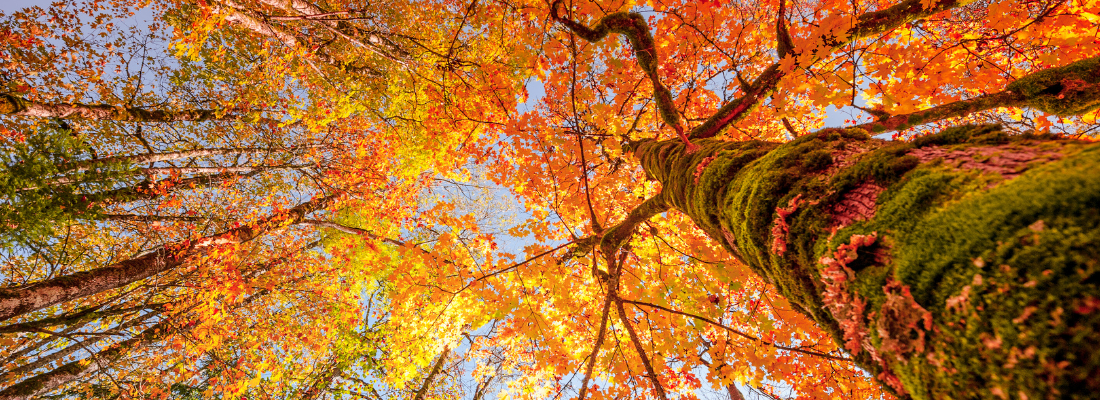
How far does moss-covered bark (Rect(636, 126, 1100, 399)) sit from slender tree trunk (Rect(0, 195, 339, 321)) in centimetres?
737

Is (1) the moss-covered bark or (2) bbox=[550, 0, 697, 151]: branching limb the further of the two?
(2) bbox=[550, 0, 697, 151]: branching limb

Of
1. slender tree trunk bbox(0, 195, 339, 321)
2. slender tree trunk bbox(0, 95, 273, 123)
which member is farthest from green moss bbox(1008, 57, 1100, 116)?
slender tree trunk bbox(0, 95, 273, 123)

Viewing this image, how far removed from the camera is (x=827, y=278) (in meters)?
0.98

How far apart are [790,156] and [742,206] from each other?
0.30m

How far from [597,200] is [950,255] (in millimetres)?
4644

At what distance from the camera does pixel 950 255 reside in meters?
0.67

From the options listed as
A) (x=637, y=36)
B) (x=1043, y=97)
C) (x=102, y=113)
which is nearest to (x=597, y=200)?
(x=637, y=36)

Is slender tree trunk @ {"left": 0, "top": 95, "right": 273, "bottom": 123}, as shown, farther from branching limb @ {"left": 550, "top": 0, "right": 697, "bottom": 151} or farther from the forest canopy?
branching limb @ {"left": 550, "top": 0, "right": 697, "bottom": 151}

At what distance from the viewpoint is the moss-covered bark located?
1.56ft

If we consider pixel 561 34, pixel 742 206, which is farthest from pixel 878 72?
pixel 561 34

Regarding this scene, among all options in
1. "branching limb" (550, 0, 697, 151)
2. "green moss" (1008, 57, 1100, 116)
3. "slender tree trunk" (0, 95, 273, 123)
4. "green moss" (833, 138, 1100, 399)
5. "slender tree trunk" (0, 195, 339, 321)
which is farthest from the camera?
"slender tree trunk" (0, 95, 273, 123)

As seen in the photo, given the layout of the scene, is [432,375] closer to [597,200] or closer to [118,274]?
[118,274]

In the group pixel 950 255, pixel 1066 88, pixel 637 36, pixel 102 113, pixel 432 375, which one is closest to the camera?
pixel 950 255

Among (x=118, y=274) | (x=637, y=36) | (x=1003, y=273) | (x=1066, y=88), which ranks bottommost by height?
(x=1003, y=273)
